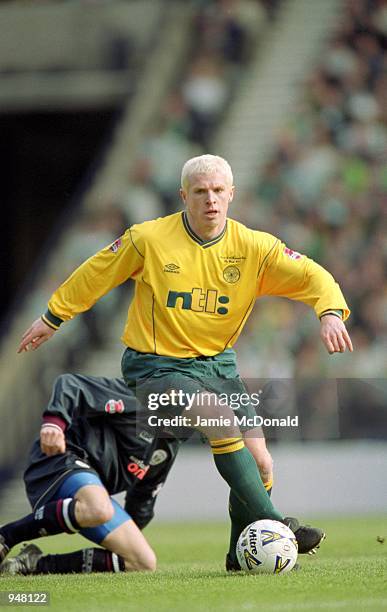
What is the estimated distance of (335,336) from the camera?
18.2 feet

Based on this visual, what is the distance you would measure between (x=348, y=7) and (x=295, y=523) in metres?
10.7

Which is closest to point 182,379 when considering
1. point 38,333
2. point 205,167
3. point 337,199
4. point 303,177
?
point 38,333

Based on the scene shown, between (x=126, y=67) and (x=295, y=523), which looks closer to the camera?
(x=295, y=523)

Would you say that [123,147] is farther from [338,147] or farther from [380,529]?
[380,529]

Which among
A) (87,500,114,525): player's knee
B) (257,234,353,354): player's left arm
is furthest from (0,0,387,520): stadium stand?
(87,500,114,525): player's knee

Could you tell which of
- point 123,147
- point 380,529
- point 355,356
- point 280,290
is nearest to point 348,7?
point 123,147

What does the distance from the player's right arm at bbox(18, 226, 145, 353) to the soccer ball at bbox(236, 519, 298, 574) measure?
132 centimetres

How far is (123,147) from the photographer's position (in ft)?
52.6

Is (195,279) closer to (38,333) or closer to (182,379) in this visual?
(182,379)

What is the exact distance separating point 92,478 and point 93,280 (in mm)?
969

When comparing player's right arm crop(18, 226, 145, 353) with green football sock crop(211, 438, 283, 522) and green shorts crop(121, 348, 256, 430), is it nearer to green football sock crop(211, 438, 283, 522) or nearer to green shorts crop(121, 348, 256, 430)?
green shorts crop(121, 348, 256, 430)

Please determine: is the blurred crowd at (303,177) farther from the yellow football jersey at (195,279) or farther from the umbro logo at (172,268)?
the umbro logo at (172,268)

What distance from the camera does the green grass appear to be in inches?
183

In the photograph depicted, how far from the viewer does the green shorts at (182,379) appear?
573cm
